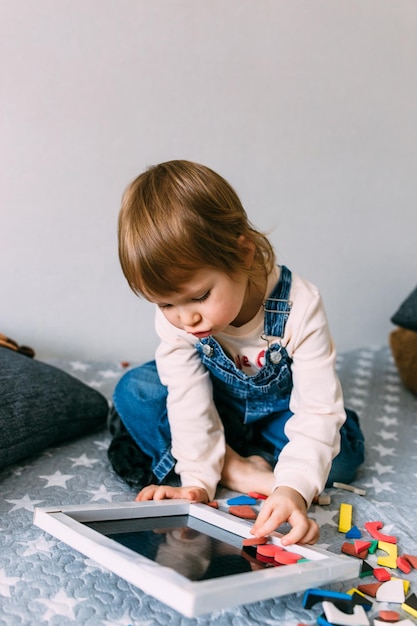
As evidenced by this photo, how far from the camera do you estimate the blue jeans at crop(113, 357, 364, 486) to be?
1136 mm

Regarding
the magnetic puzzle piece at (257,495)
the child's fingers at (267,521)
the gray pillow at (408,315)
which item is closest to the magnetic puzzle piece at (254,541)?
the child's fingers at (267,521)

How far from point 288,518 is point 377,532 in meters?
0.16

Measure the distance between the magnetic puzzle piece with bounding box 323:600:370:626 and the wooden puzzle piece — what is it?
0.48 ft

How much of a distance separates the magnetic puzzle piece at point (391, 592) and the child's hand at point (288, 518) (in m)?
0.09

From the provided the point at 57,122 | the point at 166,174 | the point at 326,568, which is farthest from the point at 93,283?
the point at 326,568

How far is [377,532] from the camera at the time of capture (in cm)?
95

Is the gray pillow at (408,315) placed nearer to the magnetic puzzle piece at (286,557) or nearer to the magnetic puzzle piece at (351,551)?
the magnetic puzzle piece at (351,551)

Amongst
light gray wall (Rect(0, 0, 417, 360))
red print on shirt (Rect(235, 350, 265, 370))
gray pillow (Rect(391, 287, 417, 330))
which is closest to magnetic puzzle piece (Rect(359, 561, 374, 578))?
red print on shirt (Rect(235, 350, 265, 370))

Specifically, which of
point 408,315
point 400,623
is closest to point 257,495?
point 400,623

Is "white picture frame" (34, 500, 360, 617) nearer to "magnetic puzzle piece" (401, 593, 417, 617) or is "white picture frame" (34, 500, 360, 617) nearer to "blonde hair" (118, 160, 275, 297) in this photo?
"magnetic puzzle piece" (401, 593, 417, 617)

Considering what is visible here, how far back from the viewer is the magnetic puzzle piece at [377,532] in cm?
93

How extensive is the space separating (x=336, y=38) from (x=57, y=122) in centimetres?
71

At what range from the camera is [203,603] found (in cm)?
61

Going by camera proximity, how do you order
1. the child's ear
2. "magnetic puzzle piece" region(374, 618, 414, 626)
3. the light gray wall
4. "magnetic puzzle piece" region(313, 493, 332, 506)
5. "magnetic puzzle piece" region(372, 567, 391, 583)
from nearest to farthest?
"magnetic puzzle piece" region(374, 618, 414, 626), "magnetic puzzle piece" region(372, 567, 391, 583), the child's ear, "magnetic puzzle piece" region(313, 493, 332, 506), the light gray wall
